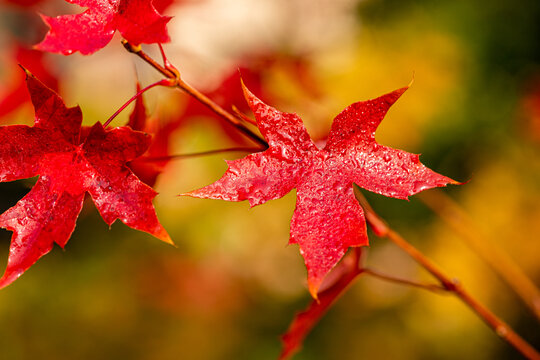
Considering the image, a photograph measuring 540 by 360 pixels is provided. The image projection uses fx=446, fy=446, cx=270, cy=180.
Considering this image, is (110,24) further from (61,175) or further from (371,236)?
(371,236)

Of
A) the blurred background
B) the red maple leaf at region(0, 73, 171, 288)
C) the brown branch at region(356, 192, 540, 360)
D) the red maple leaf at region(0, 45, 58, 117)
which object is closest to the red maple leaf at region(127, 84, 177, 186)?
the red maple leaf at region(0, 73, 171, 288)

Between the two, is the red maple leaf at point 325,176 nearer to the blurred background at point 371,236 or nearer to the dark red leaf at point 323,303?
the dark red leaf at point 323,303

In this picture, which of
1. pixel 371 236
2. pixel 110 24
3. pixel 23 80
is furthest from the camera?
pixel 371 236

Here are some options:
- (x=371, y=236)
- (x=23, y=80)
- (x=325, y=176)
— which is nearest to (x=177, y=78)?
(x=325, y=176)

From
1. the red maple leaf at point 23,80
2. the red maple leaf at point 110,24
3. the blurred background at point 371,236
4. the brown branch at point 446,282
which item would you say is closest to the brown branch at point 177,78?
the red maple leaf at point 110,24

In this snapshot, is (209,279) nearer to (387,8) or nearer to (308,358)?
(308,358)

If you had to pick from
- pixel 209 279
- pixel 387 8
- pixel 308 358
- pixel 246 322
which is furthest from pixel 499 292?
pixel 387 8

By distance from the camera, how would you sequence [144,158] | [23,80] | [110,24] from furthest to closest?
1. [23,80]
2. [144,158]
3. [110,24]

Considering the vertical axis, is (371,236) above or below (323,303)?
below
